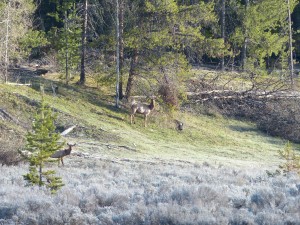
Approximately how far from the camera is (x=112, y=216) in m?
11.7

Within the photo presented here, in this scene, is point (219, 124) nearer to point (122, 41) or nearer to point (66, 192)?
point (122, 41)

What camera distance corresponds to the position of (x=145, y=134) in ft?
99.4

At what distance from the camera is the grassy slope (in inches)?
1035

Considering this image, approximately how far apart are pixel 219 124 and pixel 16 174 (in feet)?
64.7

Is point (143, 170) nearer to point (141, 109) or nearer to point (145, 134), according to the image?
point (145, 134)

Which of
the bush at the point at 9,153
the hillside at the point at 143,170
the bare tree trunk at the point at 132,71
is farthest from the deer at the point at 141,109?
the bush at the point at 9,153

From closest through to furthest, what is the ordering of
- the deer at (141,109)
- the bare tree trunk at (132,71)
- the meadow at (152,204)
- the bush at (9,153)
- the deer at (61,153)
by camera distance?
the meadow at (152,204)
the bush at (9,153)
the deer at (61,153)
the deer at (141,109)
the bare tree trunk at (132,71)

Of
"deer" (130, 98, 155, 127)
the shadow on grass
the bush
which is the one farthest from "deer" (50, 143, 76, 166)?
the shadow on grass

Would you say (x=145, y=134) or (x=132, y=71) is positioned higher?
(x=132, y=71)

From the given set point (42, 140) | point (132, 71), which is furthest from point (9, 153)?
point (132, 71)

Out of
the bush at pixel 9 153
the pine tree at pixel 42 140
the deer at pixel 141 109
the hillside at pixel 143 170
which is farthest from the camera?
the deer at pixel 141 109

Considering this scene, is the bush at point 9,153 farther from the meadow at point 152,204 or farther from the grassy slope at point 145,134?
the meadow at point 152,204

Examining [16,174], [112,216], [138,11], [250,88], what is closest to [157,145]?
[138,11]

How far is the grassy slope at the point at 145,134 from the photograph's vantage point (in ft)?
86.3
